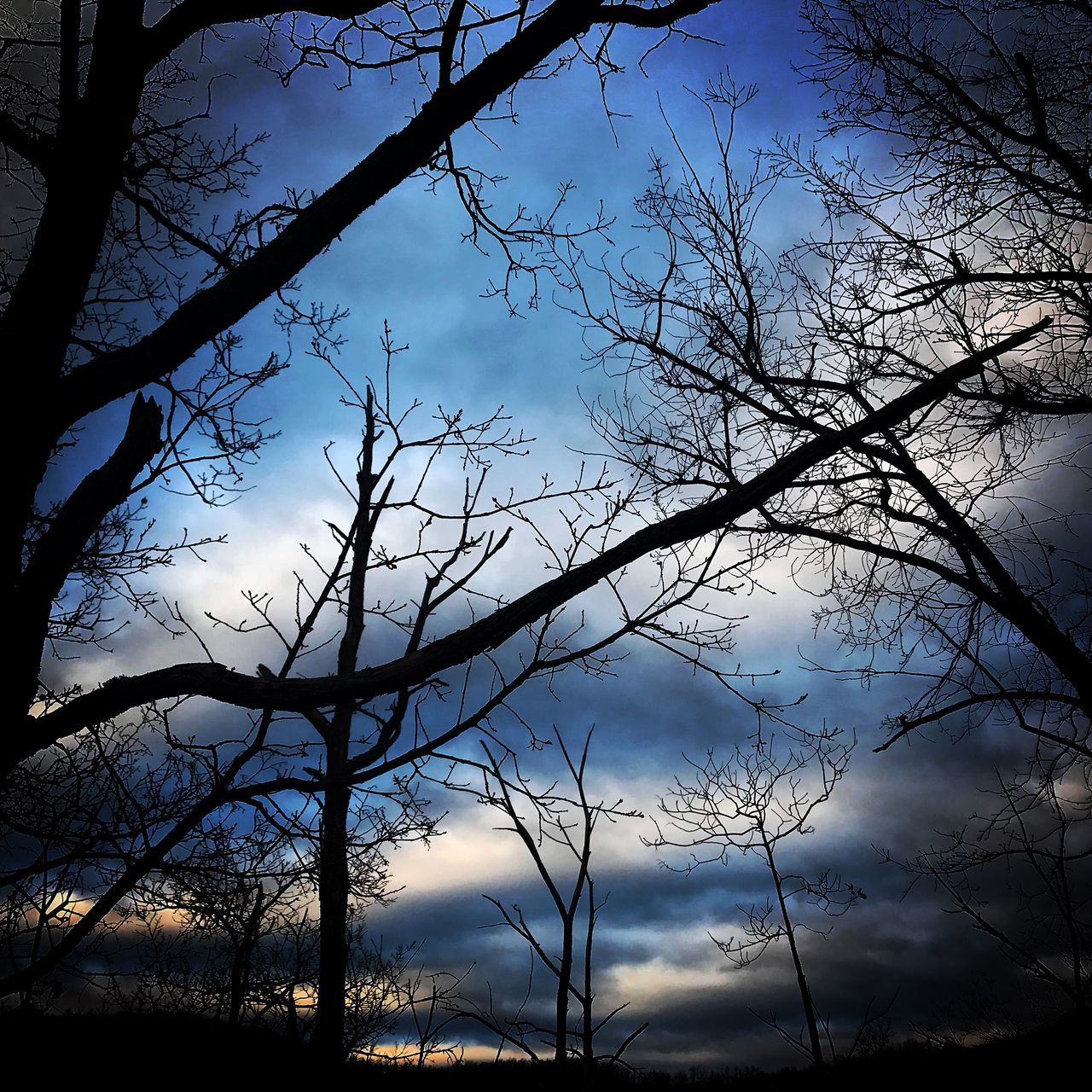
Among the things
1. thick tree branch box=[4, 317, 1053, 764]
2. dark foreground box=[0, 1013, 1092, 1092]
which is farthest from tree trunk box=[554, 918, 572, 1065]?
dark foreground box=[0, 1013, 1092, 1092]

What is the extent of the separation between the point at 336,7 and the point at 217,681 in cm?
286

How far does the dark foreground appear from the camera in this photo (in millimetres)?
4891

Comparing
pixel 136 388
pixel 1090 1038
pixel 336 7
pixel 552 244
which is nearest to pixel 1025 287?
pixel 552 244

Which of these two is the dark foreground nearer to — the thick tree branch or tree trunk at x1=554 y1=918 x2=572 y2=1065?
the thick tree branch

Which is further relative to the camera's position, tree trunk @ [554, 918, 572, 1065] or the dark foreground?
the dark foreground

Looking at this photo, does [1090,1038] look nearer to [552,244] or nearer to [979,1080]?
[979,1080]

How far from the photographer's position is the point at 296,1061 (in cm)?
547

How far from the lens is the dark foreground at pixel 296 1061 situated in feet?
16.0

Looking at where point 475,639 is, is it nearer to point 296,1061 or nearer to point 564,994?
point 564,994

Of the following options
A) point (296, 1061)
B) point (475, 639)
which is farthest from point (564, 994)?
point (296, 1061)

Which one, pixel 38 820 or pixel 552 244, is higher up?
pixel 552 244

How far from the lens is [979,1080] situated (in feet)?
19.5

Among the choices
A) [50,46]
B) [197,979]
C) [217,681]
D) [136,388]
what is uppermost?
[50,46]

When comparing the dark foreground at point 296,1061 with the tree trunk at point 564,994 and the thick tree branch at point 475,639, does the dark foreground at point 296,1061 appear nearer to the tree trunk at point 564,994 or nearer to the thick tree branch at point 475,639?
the thick tree branch at point 475,639
